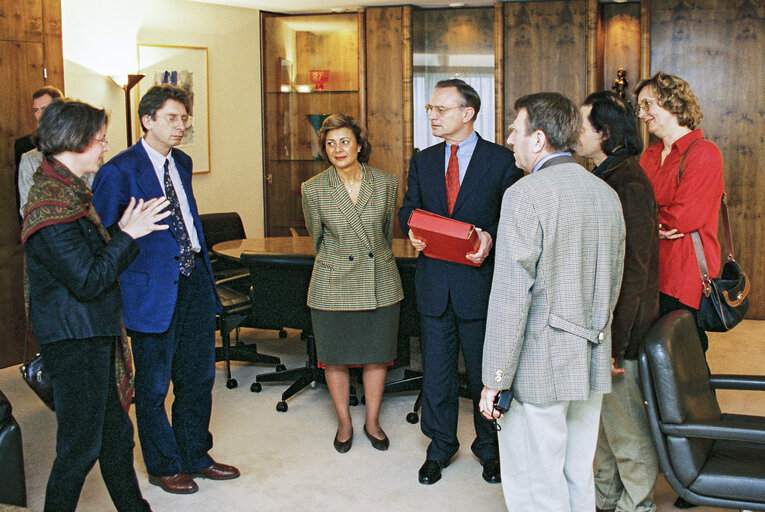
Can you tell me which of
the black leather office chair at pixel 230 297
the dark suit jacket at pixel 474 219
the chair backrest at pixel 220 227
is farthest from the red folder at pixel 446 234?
the chair backrest at pixel 220 227

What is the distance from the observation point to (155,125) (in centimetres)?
321

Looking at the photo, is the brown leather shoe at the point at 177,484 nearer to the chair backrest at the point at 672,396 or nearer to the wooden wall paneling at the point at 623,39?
the chair backrest at the point at 672,396

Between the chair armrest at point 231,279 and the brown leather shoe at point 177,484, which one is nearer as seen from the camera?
the brown leather shoe at point 177,484

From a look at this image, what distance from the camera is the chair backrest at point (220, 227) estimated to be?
227 inches

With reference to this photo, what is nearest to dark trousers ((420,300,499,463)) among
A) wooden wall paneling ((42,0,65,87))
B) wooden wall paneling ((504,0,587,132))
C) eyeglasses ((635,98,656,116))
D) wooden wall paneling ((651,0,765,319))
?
eyeglasses ((635,98,656,116))

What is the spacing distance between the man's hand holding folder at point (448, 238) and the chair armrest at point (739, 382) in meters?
0.99

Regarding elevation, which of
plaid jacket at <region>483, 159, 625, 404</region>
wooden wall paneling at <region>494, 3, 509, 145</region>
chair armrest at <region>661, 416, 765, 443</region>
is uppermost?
wooden wall paneling at <region>494, 3, 509, 145</region>

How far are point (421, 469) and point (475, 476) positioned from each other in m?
0.25

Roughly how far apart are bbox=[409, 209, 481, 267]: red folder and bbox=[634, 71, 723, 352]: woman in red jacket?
0.88m

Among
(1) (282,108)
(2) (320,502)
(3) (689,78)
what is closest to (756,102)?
(3) (689,78)

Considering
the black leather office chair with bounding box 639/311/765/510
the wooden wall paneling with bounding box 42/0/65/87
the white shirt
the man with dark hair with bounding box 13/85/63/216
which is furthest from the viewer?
the wooden wall paneling with bounding box 42/0/65/87

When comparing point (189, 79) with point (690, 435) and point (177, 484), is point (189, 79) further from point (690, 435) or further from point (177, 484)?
point (690, 435)

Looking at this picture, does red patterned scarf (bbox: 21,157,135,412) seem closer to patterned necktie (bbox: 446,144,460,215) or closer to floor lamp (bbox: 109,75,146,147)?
patterned necktie (bbox: 446,144,460,215)

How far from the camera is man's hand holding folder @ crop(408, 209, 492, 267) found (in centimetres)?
303
